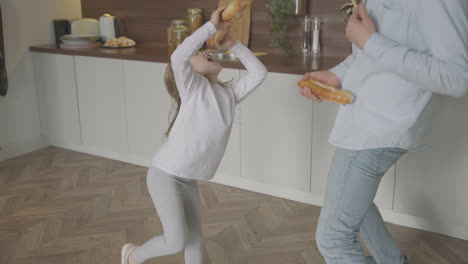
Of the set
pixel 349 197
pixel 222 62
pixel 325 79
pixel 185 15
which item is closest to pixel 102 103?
pixel 185 15

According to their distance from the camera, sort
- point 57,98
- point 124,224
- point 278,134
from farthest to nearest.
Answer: point 57,98 → point 278,134 → point 124,224

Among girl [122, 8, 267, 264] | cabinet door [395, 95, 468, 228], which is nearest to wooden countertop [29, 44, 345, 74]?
cabinet door [395, 95, 468, 228]

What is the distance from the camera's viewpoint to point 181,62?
165 cm

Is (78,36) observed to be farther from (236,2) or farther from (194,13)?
(236,2)

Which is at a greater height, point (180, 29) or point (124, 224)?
point (180, 29)

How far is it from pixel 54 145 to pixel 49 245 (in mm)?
1756

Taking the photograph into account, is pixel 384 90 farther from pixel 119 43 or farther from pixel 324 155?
pixel 119 43

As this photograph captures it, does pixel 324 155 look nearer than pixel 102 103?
Yes

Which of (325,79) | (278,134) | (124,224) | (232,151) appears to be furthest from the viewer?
(232,151)

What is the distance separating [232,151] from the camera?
3.12m

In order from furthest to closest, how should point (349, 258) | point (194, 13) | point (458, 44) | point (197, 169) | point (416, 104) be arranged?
point (194, 13) < point (197, 169) < point (349, 258) < point (416, 104) < point (458, 44)

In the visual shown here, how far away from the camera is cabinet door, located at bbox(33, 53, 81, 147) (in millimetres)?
3766

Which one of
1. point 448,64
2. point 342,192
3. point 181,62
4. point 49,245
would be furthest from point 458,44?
point 49,245

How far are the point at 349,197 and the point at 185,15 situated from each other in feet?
8.75
